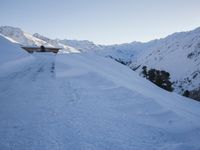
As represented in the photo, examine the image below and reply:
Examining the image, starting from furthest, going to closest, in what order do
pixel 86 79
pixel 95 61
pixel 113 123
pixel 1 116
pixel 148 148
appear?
pixel 95 61
pixel 86 79
pixel 1 116
pixel 113 123
pixel 148 148

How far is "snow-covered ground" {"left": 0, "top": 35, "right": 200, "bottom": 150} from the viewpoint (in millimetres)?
8969

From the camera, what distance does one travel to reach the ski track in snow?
8945 millimetres

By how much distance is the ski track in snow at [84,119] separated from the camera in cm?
895

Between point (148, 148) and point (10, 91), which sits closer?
point (148, 148)

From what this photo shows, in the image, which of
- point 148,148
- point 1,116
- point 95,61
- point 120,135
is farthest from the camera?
point 95,61

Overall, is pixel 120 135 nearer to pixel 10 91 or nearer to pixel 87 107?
pixel 87 107

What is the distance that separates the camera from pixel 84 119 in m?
10.5

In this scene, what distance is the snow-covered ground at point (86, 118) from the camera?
29.4 ft

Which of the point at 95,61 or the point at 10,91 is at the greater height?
the point at 95,61

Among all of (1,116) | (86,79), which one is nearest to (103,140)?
(1,116)

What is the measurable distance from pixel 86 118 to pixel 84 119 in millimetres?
117

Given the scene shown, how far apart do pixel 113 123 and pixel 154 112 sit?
221cm

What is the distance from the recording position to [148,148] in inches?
346

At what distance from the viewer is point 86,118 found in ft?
34.8
